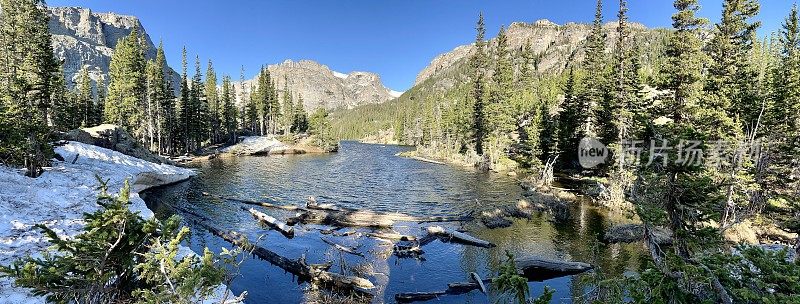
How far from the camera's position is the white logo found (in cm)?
4850

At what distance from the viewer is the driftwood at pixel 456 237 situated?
23.1 meters

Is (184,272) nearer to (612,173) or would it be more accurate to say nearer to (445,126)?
(612,173)

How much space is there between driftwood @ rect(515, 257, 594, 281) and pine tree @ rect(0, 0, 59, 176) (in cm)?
2808

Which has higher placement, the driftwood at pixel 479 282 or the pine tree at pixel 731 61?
the pine tree at pixel 731 61

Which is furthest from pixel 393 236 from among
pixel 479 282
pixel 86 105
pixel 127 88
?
pixel 86 105

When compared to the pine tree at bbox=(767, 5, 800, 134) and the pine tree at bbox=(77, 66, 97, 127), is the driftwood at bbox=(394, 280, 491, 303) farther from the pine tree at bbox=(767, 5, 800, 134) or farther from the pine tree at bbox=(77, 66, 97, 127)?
the pine tree at bbox=(77, 66, 97, 127)

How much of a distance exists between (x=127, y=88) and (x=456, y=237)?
59110mm

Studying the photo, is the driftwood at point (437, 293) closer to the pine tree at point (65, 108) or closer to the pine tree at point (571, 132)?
the pine tree at point (571, 132)

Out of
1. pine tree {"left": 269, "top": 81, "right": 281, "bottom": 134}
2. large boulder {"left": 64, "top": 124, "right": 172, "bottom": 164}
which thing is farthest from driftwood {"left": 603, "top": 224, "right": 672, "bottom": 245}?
pine tree {"left": 269, "top": 81, "right": 281, "bottom": 134}

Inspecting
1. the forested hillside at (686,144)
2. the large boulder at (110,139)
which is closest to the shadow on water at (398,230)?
the forested hillside at (686,144)

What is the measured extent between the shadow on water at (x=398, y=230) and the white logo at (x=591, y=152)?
36.3ft

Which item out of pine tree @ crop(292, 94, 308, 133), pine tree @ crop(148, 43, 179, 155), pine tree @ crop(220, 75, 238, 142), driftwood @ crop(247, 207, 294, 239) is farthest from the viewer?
pine tree @ crop(292, 94, 308, 133)

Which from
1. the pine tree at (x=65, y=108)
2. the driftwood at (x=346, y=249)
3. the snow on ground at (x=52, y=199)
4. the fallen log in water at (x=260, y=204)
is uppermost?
the pine tree at (x=65, y=108)

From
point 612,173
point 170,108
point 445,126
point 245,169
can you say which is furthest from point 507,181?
point 170,108
